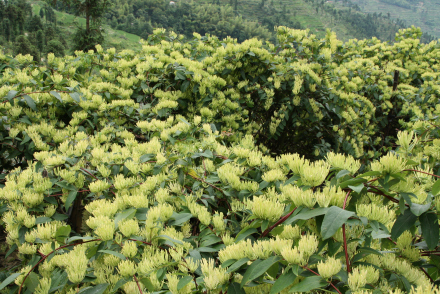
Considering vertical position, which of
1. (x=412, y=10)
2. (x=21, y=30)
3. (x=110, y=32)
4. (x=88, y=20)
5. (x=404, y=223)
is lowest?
(x=21, y=30)

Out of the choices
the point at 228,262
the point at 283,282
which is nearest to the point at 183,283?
the point at 228,262

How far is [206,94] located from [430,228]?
2257 millimetres

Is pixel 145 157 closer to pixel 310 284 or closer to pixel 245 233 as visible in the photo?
pixel 245 233

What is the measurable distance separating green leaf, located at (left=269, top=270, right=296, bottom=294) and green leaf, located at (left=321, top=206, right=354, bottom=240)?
13cm

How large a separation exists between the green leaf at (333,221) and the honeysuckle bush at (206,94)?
177cm

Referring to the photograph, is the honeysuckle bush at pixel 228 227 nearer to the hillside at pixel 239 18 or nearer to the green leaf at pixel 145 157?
the green leaf at pixel 145 157

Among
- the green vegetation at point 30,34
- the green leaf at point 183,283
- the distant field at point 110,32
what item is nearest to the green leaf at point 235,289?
the green leaf at point 183,283

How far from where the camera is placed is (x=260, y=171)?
1599 mm

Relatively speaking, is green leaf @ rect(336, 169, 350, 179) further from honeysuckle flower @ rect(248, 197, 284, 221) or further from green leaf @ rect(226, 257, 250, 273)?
green leaf @ rect(226, 257, 250, 273)

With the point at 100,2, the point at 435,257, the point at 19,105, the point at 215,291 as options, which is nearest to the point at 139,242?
the point at 215,291

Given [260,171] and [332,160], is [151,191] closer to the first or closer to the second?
[260,171]

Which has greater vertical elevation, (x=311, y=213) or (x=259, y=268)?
(x=311, y=213)

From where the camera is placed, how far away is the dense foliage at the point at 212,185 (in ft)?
2.63

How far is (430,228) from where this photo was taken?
30.4 inches
